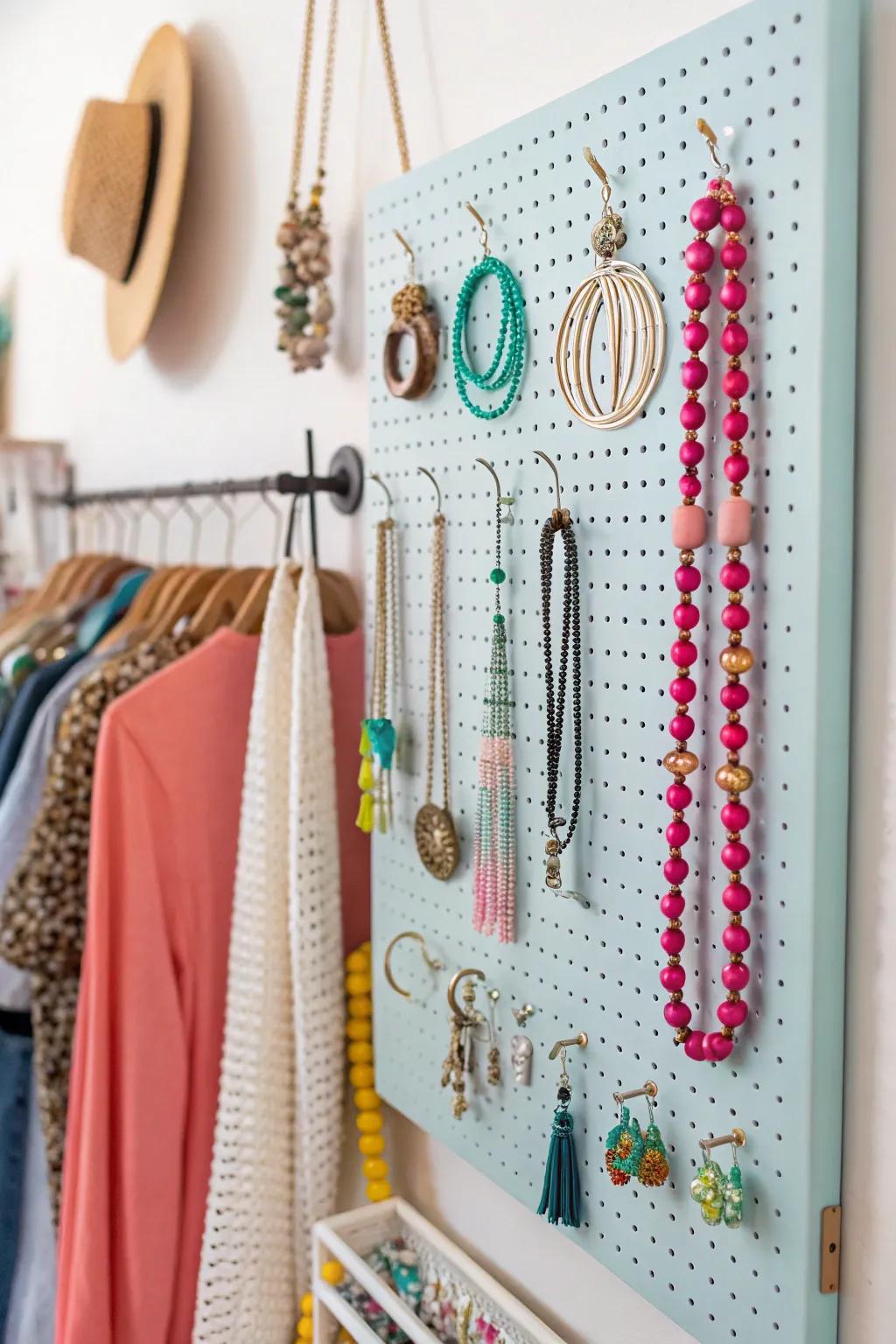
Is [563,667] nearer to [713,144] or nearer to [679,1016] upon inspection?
[679,1016]

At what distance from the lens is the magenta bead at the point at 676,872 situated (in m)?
0.84

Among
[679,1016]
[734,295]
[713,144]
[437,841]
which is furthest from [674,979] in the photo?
[713,144]

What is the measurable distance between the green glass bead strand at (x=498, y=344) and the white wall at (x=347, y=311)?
0.61ft

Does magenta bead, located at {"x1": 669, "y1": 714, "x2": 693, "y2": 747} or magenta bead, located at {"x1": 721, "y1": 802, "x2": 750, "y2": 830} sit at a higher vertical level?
magenta bead, located at {"x1": 669, "y1": 714, "x2": 693, "y2": 747}

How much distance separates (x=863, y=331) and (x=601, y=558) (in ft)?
0.86

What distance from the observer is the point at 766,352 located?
780 mm

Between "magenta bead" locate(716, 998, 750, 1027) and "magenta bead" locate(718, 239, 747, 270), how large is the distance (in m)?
0.50

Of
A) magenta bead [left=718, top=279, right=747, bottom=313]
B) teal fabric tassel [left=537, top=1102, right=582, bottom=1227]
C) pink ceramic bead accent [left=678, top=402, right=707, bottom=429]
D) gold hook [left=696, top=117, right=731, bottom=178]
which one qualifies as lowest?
teal fabric tassel [left=537, top=1102, right=582, bottom=1227]

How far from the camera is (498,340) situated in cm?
104

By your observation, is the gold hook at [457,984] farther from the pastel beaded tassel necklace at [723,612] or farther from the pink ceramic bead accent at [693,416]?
the pink ceramic bead accent at [693,416]

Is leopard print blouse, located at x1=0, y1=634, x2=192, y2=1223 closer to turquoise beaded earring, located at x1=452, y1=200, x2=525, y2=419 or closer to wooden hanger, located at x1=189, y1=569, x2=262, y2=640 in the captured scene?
wooden hanger, located at x1=189, y1=569, x2=262, y2=640

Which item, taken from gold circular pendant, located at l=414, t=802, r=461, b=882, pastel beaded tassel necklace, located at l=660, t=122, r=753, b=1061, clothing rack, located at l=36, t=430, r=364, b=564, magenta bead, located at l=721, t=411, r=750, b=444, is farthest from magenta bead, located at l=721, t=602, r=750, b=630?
clothing rack, located at l=36, t=430, r=364, b=564

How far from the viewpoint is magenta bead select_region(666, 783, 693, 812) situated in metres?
0.83

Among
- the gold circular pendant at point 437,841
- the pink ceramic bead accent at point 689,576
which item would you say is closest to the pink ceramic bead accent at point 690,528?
the pink ceramic bead accent at point 689,576
